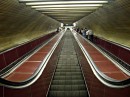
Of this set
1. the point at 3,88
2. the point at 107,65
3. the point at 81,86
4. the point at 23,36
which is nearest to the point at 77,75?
the point at 81,86

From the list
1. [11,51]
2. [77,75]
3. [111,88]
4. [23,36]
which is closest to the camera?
[111,88]

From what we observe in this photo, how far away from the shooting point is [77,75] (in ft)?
26.3

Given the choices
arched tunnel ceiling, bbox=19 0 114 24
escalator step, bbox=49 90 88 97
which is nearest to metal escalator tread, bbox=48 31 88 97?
escalator step, bbox=49 90 88 97

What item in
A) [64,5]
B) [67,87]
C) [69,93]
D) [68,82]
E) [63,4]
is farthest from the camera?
[64,5]

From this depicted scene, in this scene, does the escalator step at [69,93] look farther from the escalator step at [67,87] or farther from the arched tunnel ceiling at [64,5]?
the arched tunnel ceiling at [64,5]

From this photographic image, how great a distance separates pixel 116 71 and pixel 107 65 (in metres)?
0.80

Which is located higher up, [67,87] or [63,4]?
[63,4]

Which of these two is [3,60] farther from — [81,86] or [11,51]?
[81,86]

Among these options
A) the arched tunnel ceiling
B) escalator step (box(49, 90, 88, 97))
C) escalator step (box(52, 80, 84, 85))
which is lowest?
escalator step (box(49, 90, 88, 97))

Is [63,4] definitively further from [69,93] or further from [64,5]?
[69,93]

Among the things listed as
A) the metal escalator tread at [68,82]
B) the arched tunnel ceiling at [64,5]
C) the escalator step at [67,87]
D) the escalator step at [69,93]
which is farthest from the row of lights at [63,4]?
the escalator step at [69,93]

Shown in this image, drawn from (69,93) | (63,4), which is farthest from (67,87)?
(63,4)

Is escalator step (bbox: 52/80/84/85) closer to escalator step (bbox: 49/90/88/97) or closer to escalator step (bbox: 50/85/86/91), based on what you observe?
escalator step (bbox: 50/85/86/91)

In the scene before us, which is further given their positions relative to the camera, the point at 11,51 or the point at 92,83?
the point at 11,51
